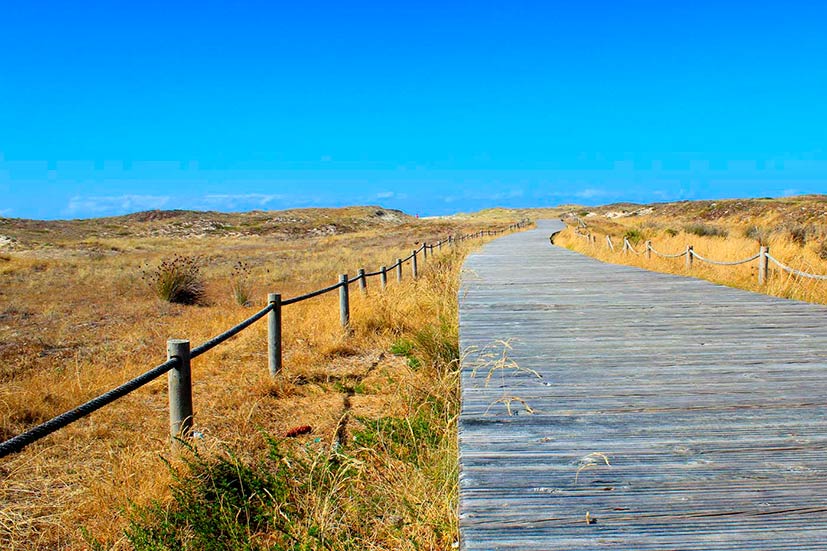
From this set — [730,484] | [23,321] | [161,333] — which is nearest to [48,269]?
[23,321]

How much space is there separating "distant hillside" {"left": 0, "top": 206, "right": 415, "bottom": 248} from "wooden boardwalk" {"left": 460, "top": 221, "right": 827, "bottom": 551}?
45.0 meters

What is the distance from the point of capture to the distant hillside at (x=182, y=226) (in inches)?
2036

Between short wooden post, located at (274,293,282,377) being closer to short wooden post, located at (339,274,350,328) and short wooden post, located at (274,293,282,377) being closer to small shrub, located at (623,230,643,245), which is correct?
short wooden post, located at (339,274,350,328)

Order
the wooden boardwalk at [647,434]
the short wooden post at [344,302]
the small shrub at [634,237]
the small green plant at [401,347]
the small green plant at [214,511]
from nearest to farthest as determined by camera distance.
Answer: the wooden boardwalk at [647,434] < the small green plant at [214,511] < the small green plant at [401,347] < the short wooden post at [344,302] < the small shrub at [634,237]

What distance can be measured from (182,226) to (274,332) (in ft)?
204

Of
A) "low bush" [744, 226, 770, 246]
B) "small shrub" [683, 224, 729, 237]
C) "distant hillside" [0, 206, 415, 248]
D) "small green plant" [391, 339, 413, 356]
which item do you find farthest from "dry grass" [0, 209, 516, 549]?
"distant hillside" [0, 206, 415, 248]

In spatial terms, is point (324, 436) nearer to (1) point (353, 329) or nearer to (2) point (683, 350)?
(2) point (683, 350)

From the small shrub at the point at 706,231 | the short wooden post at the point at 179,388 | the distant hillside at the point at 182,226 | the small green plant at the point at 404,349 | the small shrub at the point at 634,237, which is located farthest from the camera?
the distant hillside at the point at 182,226

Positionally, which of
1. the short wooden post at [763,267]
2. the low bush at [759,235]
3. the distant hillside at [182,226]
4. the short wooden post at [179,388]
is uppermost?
the distant hillside at [182,226]

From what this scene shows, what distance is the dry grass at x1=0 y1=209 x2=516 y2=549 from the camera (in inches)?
125

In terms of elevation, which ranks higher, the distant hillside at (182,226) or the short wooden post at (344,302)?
the distant hillside at (182,226)

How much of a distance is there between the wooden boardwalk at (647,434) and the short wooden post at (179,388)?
6.24 feet

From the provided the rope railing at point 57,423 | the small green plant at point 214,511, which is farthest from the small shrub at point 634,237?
the rope railing at point 57,423

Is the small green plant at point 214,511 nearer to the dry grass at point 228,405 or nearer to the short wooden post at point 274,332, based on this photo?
the dry grass at point 228,405
